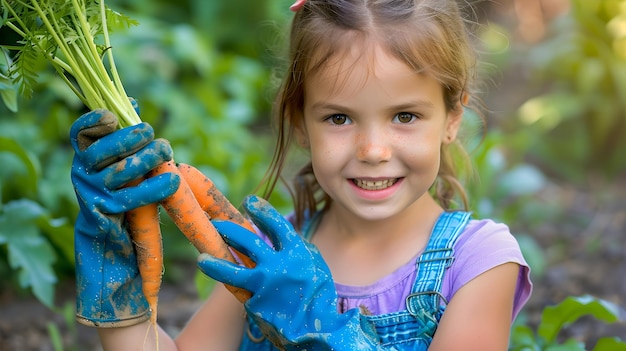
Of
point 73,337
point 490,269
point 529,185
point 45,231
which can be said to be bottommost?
point 73,337

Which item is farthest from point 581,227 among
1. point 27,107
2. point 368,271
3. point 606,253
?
point 27,107

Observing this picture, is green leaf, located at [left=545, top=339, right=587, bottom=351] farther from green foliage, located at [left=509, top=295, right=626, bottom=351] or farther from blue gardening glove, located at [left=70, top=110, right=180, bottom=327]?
blue gardening glove, located at [left=70, top=110, right=180, bottom=327]

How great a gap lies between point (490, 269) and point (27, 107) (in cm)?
258

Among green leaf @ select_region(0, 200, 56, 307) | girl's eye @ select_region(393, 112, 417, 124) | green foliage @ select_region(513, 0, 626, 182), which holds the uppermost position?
green foliage @ select_region(513, 0, 626, 182)

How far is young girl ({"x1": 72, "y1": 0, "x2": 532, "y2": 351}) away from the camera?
178 cm

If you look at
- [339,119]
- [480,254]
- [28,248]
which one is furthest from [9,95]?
[480,254]

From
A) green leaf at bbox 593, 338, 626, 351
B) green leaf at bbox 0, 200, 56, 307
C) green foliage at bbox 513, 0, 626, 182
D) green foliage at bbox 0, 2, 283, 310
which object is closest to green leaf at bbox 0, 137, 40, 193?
green foliage at bbox 0, 2, 283, 310

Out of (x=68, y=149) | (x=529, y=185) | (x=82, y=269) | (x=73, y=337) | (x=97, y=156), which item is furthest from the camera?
(x=68, y=149)

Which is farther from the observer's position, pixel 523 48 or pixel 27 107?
pixel 523 48

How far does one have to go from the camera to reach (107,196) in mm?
1677

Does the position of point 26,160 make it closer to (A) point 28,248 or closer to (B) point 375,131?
(A) point 28,248

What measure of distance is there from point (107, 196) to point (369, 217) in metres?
0.58

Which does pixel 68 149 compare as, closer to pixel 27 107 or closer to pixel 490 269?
pixel 27 107

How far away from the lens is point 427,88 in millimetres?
1878
